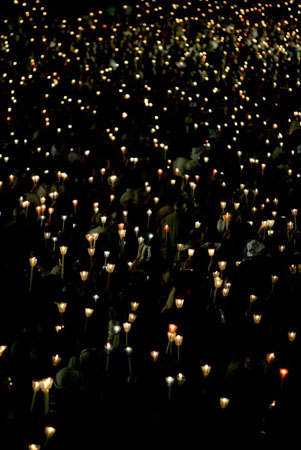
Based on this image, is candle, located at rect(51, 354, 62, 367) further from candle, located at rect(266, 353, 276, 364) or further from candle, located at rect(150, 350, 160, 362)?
candle, located at rect(266, 353, 276, 364)

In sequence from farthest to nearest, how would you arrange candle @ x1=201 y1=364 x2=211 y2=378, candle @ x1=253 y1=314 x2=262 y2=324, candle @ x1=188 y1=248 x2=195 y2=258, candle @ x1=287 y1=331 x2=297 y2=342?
candle @ x1=188 y1=248 x2=195 y2=258 < candle @ x1=253 y1=314 x2=262 y2=324 < candle @ x1=287 y1=331 x2=297 y2=342 < candle @ x1=201 y1=364 x2=211 y2=378

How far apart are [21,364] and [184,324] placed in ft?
3.01

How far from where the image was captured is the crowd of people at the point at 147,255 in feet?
7.71

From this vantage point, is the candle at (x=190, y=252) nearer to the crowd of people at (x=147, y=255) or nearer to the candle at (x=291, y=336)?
the crowd of people at (x=147, y=255)

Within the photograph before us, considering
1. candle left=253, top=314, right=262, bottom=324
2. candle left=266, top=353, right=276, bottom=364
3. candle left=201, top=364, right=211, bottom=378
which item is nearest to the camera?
candle left=201, top=364, right=211, bottom=378

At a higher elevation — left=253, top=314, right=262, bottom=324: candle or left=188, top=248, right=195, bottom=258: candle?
left=253, top=314, right=262, bottom=324: candle

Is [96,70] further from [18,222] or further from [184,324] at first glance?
[184,324]

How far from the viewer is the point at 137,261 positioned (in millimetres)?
3486

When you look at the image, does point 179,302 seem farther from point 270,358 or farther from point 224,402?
point 224,402

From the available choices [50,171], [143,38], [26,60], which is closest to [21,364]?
[50,171]


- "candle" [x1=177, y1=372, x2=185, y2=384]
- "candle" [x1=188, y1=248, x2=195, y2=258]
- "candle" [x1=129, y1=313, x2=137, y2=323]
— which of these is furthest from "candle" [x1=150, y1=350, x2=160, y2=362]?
"candle" [x1=188, y1=248, x2=195, y2=258]

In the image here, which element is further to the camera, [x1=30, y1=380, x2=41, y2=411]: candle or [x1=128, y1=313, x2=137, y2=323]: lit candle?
[x1=128, y1=313, x2=137, y2=323]: lit candle

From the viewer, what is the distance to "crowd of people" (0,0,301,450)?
235 centimetres

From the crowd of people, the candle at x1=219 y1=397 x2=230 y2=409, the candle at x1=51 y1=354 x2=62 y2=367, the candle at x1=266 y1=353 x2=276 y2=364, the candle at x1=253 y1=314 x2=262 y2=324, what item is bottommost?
the crowd of people
